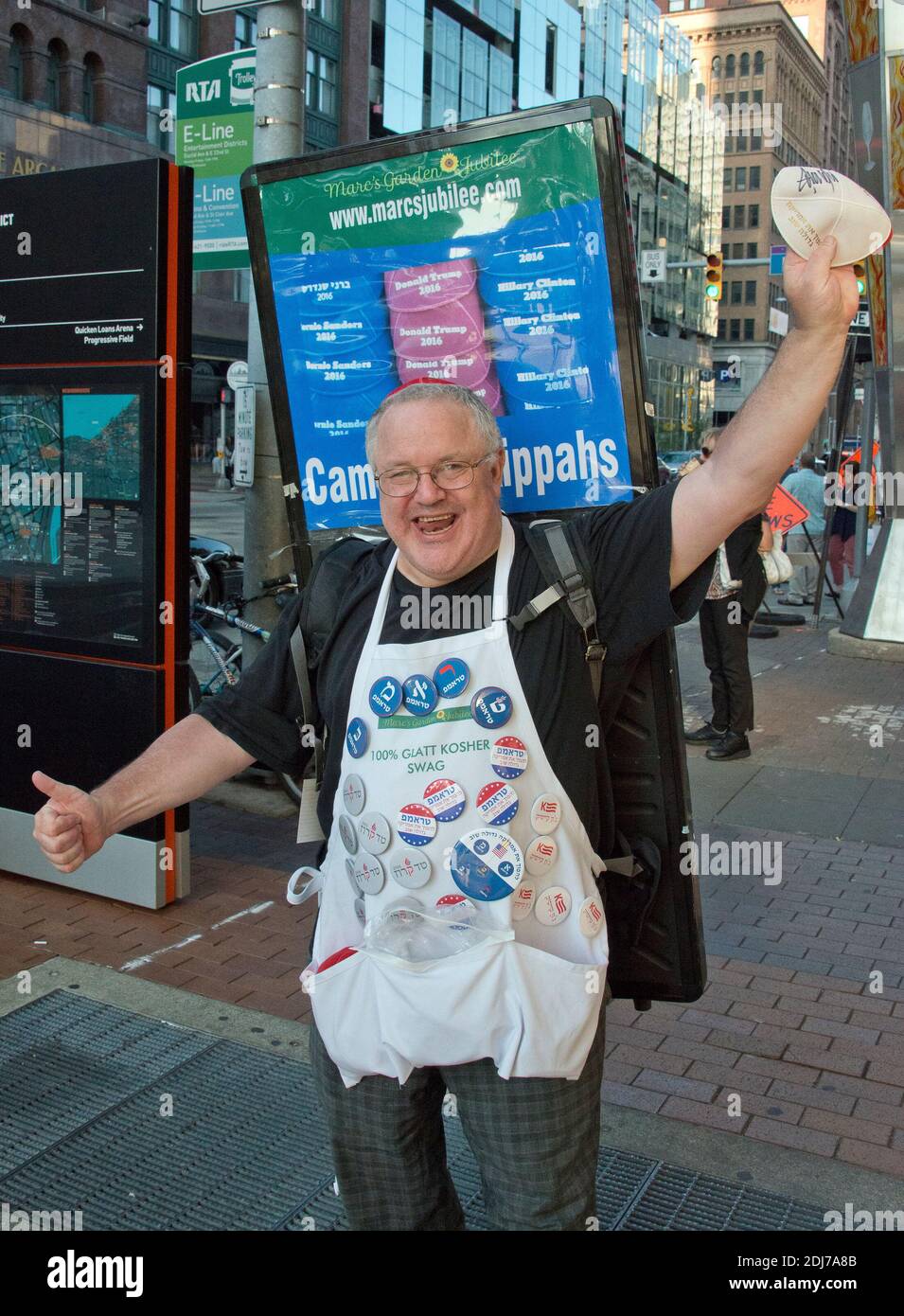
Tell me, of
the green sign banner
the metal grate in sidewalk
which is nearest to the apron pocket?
the metal grate in sidewalk

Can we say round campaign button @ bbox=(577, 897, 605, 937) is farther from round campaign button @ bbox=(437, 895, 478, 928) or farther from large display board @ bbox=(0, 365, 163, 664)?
large display board @ bbox=(0, 365, 163, 664)

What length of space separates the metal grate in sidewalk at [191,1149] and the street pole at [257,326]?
2.95 m

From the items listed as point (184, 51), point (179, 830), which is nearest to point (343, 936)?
point (179, 830)

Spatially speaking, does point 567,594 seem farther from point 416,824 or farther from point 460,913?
point 460,913

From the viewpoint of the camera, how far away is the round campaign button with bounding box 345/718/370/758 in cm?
226

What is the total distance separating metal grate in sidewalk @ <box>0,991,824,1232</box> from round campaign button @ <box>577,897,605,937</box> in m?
1.22

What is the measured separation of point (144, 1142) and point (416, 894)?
5.84 ft

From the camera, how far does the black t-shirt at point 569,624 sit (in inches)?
87.7

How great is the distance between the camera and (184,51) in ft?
121

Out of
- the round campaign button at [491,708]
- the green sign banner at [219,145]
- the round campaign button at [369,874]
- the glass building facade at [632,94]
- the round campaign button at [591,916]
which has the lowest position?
the round campaign button at [591,916]

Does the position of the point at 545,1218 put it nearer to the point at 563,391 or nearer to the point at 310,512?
the point at 563,391

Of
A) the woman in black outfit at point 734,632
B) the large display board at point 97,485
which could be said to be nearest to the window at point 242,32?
the woman in black outfit at point 734,632

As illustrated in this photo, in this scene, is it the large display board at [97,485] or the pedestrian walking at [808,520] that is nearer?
the large display board at [97,485]

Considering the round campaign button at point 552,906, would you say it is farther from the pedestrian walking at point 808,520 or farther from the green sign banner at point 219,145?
the pedestrian walking at point 808,520
